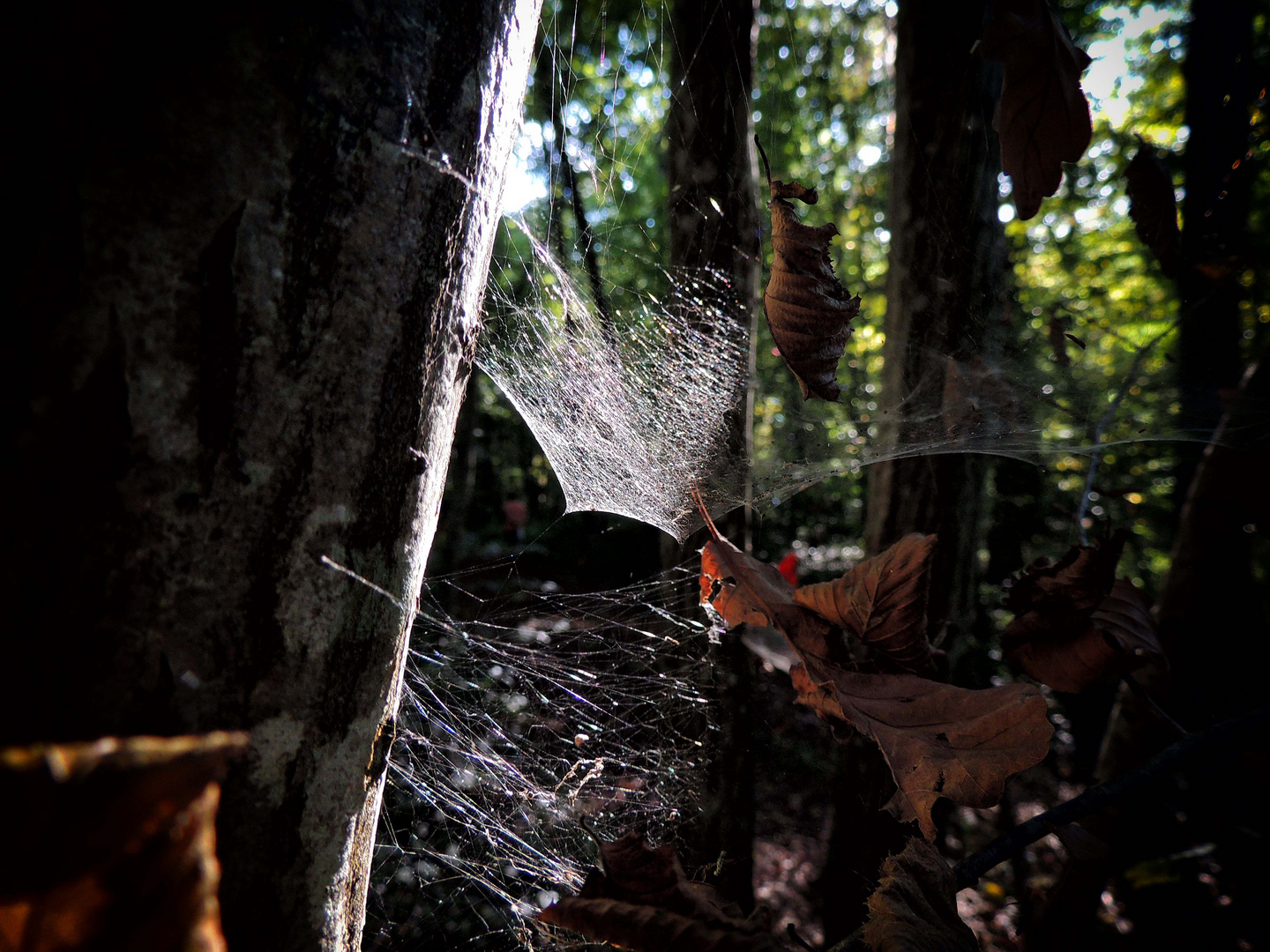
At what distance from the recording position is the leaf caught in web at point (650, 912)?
89 cm

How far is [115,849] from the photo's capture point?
283 millimetres

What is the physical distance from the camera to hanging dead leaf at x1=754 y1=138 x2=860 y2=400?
4.40 feet

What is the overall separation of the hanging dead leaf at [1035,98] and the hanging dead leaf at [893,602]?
2.93 feet

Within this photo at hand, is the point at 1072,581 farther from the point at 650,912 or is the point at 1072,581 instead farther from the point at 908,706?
the point at 650,912

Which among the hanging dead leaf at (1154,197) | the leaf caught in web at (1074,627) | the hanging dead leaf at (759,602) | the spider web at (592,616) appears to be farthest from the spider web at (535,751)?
the hanging dead leaf at (1154,197)

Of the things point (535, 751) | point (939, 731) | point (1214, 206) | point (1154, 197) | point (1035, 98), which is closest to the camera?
point (939, 731)

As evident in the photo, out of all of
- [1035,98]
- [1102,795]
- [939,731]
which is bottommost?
[1102,795]

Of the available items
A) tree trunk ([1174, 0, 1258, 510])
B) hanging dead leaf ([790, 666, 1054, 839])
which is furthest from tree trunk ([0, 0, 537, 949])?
tree trunk ([1174, 0, 1258, 510])

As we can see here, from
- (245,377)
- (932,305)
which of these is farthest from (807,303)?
(245,377)

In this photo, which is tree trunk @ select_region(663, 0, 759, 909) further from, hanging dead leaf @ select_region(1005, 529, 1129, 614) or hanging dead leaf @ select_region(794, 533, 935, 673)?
hanging dead leaf @ select_region(1005, 529, 1129, 614)

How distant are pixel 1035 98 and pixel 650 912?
6.50 ft

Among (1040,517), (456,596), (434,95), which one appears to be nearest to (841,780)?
(434,95)

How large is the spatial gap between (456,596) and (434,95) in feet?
14.3

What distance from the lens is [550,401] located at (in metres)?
2.26
